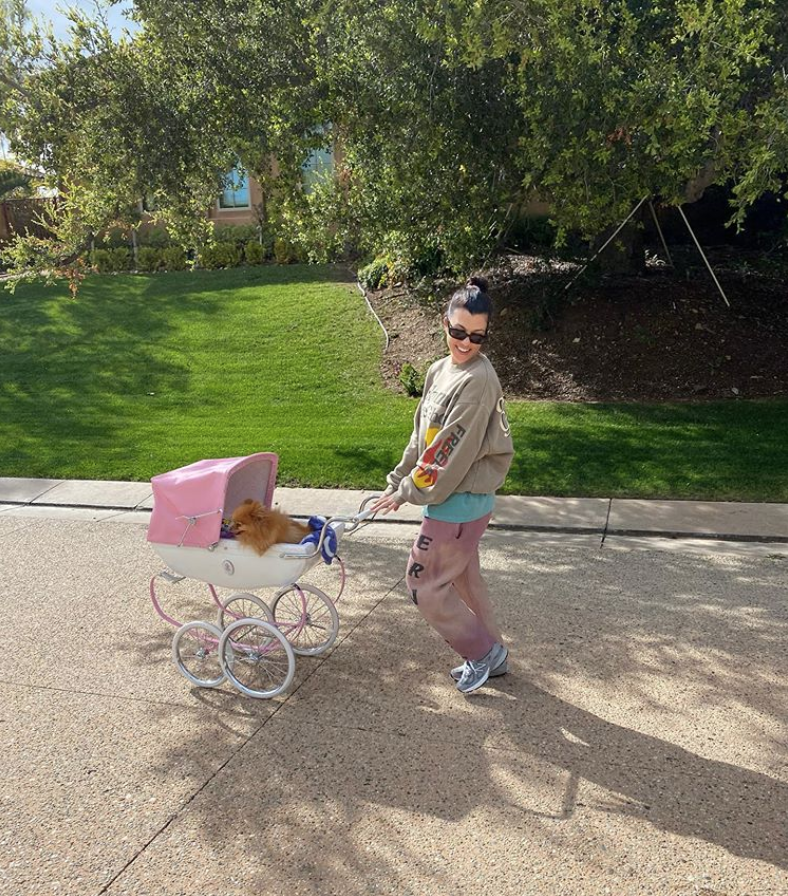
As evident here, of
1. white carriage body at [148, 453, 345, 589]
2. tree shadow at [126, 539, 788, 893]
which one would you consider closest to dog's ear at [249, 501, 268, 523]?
white carriage body at [148, 453, 345, 589]

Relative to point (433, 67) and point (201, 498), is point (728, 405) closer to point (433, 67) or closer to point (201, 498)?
point (433, 67)

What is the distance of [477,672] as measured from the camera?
4684 millimetres

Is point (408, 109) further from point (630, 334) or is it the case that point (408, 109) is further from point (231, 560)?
point (231, 560)

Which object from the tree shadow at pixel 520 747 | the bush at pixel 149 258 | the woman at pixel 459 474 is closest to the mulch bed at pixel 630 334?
the tree shadow at pixel 520 747

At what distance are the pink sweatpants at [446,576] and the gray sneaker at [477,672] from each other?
101 mm

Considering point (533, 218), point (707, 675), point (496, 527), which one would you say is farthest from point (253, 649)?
point (533, 218)

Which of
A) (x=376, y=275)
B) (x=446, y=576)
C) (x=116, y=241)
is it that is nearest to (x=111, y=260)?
(x=116, y=241)

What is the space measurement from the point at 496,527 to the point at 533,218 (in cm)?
1046

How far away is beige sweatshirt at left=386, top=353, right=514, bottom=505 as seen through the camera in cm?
430

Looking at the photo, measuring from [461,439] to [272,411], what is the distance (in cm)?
753

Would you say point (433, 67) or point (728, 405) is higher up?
point (433, 67)

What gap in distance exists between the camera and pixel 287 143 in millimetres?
8875

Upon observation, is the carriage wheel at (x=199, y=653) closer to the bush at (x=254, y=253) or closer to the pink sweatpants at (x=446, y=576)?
the pink sweatpants at (x=446, y=576)

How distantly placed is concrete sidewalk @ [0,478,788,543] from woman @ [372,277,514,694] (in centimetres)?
284
